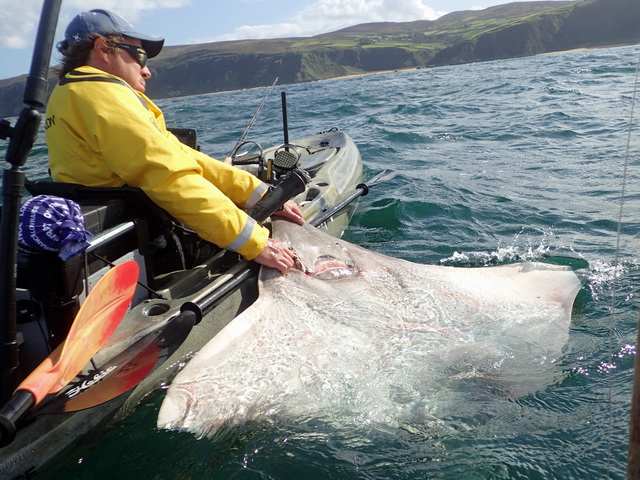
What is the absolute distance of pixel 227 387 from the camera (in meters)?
2.80

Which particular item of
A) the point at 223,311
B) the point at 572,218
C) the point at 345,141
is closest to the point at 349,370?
the point at 223,311

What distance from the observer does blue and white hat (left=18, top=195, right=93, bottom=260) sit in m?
2.40

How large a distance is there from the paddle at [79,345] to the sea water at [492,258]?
0.59 metres

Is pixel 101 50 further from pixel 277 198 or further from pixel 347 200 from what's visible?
pixel 347 200

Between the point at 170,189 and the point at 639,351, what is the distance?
8.55ft

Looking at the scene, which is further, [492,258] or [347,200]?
[347,200]

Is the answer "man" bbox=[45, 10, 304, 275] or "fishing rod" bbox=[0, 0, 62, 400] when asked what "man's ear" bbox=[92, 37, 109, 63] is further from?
"fishing rod" bbox=[0, 0, 62, 400]

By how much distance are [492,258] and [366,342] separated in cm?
289

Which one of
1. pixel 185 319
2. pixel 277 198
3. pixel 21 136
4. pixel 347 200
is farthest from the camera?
pixel 347 200

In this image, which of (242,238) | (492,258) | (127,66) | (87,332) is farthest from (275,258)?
(492,258)

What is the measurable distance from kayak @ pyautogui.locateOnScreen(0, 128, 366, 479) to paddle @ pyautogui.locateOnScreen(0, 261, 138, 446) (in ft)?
0.05

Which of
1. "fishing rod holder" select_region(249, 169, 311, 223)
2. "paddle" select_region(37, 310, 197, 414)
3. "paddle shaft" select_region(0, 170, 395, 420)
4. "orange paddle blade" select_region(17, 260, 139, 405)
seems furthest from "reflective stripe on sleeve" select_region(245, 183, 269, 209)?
"orange paddle blade" select_region(17, 260, 139, 405)

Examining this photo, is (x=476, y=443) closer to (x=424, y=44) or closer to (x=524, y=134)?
(x=524, y=134)

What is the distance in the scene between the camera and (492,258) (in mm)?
5641
